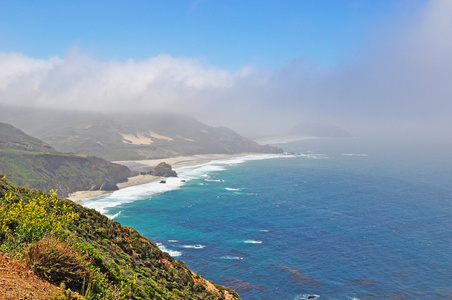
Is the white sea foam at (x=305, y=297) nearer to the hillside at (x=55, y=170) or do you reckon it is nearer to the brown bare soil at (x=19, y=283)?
the brown bare soil at (x=19, y=283)

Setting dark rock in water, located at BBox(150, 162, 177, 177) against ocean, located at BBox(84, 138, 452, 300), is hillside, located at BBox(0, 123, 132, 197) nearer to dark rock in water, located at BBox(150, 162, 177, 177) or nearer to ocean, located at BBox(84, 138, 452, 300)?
dark rock in water, located at BBox(150, 162, 177, 177)

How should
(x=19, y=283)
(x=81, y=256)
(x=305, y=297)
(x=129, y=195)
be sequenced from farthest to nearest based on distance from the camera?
1. (x=129, y=195)
2. (x=305, y=297)
3. (x=81, y=256)
4. (x=19, y=283)

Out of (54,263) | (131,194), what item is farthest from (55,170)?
(54,263)

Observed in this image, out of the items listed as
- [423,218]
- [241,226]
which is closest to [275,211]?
[241,226]

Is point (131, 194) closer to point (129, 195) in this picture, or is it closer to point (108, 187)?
point (129, 195)

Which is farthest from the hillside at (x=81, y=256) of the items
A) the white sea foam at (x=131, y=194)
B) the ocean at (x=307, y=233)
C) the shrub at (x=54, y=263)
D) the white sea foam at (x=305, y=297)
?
the white sea foam at (x=131, y=194)

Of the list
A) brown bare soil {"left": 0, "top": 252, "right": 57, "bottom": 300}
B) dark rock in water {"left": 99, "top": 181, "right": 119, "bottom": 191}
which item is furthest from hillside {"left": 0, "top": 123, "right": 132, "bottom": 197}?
brown bare soil {"left": 0, "top": 252, "right": 57, "bottom": 300}
